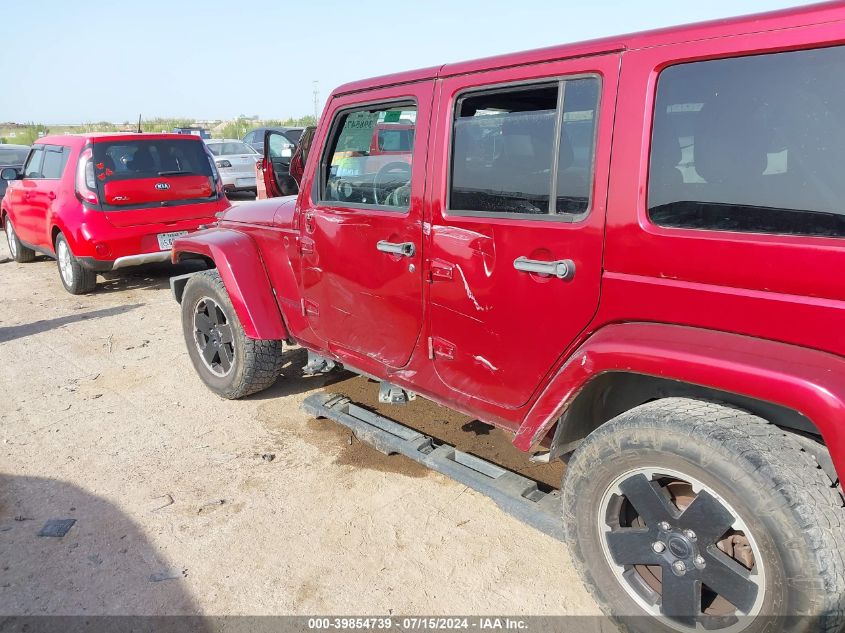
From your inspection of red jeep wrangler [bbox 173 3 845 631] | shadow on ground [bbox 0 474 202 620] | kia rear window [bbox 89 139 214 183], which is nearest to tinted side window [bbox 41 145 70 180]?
kia rear window [bbox 89 139 214 183]

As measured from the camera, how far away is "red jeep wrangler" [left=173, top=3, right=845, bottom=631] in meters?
1.62

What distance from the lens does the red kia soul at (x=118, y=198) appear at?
6.47 m

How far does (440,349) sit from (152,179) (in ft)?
17.5

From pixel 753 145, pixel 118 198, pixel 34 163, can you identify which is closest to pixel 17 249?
pixel 34 163

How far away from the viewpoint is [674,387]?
208 cm

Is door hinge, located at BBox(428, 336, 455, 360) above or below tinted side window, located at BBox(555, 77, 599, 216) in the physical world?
below

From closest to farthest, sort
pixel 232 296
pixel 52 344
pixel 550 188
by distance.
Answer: pixel 550 188, pixel 232 296, pixel 52 344

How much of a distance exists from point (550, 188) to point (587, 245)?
28cm

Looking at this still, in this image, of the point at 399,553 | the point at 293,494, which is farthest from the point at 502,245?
the point at 293,494

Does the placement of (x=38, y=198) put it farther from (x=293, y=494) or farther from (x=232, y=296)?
(x=293, y=494)

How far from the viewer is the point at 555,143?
7.14ft

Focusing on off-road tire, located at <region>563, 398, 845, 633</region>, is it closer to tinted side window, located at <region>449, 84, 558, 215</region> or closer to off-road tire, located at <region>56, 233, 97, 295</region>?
tinted side window, located at <region>449, 84, 558, 215</region>

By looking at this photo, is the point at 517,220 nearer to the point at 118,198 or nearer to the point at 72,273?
the point at 118,198

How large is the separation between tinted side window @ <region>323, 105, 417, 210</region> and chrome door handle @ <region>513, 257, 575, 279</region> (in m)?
0.69
